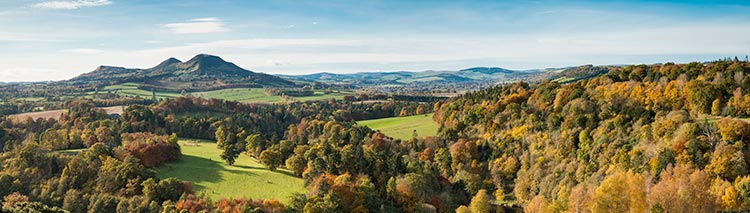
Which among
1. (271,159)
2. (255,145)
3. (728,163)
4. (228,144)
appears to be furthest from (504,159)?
(228,144)

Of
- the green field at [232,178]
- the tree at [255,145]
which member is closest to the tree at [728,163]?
the green field at [232,178]

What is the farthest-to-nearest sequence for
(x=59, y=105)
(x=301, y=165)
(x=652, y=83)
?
(x=59, y=105), (x=652, y=83), (x=301, y=165)

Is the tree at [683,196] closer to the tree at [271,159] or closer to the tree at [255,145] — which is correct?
the tree at [271,159]

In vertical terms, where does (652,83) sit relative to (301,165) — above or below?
above

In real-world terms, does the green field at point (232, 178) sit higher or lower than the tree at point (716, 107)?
lower

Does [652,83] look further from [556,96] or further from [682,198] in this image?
[682,198]

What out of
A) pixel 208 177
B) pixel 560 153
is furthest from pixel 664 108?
pixel 208 177
